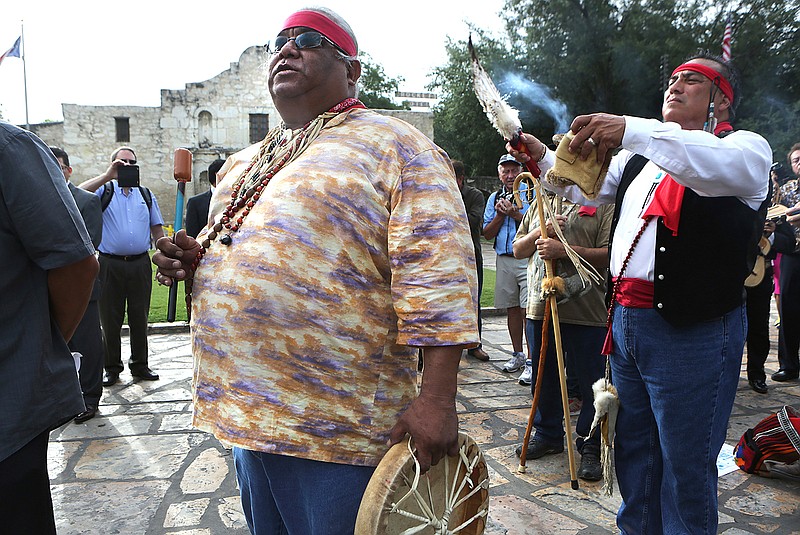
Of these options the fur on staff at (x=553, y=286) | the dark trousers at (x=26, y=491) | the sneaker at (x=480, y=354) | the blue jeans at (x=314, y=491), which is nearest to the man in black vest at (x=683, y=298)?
the fur on staff at (x=553, y=286)

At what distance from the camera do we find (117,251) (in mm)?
5863

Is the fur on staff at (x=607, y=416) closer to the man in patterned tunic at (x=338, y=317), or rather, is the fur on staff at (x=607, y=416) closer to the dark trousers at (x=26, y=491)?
the man in patterned tunic at (x=338, y=317)

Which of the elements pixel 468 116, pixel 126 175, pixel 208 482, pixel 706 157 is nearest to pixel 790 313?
pixel 706 157

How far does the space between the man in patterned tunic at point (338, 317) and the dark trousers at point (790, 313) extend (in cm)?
572

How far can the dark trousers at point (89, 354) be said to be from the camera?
4961 mm

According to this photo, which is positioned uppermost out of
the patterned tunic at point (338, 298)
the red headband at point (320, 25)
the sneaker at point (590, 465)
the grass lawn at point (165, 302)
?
the red headband at point (320, 25)

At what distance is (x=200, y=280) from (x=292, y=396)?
1.62 ft

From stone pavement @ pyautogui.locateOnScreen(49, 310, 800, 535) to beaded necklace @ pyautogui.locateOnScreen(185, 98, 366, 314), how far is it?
2.01m

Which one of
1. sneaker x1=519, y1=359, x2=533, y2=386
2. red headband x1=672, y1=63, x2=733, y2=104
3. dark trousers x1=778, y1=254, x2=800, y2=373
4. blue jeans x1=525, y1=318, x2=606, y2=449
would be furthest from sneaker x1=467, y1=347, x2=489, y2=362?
red headband x1=672, y1=63, x2=733, y2=104

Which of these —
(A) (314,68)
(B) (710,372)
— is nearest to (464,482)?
(B) (710,372)

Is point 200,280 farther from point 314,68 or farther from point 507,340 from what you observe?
point 507,340

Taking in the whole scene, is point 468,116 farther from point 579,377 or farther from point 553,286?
point 553,286

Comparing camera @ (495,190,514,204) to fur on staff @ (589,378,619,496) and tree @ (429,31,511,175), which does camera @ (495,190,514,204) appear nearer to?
fur on staff @ (589,378,619,496)

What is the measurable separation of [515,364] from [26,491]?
16.7ft
